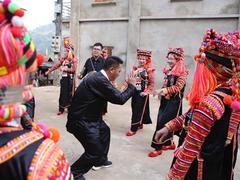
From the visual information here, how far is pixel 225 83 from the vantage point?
2.30 metres

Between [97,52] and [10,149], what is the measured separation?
637 centimetres

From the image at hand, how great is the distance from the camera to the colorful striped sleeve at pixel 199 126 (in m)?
2.06

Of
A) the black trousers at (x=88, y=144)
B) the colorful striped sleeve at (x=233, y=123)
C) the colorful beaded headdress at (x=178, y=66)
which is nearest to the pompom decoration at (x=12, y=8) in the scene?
the colorful striped sleeve at (x=233, y=123)

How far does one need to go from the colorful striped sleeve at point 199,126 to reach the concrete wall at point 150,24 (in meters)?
9.64

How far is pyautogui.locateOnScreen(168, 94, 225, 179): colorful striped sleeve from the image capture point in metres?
2.06

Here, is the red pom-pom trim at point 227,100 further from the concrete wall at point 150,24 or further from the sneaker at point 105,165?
the concrete wall at point 150,24

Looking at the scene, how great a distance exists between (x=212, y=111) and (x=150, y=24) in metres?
10.9

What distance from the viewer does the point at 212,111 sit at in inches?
81.1

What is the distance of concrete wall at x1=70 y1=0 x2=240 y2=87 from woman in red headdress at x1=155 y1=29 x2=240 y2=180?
9.37m

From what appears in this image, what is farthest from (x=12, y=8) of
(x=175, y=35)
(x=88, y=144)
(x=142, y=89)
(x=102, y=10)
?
(x=102, y=10)

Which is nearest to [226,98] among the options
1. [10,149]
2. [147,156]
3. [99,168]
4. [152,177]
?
[10,149]

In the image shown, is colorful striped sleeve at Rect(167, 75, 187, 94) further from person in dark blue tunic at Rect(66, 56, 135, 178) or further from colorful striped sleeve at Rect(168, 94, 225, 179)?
colorful striped sleeve at Rect(168, 94, 225, 179)

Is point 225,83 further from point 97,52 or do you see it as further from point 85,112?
point 97,52

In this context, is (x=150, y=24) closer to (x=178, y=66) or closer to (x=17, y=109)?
(x=178, y=66)
